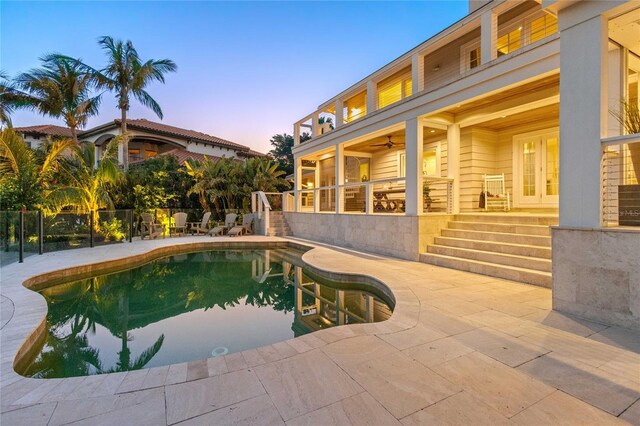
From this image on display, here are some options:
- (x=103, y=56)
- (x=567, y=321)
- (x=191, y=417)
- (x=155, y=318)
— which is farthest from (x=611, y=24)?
(x=103, y=56)

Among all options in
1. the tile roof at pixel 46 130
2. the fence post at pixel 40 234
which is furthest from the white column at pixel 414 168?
the tile roof at pixel 46 130

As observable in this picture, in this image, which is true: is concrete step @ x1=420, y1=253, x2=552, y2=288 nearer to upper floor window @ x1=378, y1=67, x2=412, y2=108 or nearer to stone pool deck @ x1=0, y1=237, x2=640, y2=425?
stone pool deck @ x1=0, y1=237, x2=640, y2=425

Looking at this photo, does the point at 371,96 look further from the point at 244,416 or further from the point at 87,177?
the point at 87,177

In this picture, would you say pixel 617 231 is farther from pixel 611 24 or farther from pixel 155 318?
pixel 155 318

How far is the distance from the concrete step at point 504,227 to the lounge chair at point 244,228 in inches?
391

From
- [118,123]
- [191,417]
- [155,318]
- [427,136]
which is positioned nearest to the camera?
Answer: [191,417]

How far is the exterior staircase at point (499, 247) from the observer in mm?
5988

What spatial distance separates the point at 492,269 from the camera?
20.9 ft

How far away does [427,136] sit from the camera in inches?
463

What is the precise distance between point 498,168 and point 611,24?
6.78m

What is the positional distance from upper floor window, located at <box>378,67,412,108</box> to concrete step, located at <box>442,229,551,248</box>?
592 centimetres

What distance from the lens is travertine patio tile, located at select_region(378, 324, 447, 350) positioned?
11.0 ft

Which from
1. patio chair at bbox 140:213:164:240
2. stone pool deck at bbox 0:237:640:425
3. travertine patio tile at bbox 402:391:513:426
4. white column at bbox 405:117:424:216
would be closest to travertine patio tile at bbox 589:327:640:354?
stone pool deck at bbox 0:237:640:425

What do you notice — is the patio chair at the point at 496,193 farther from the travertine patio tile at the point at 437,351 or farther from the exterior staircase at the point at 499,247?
the travertine patio tile at the point at 437,351
